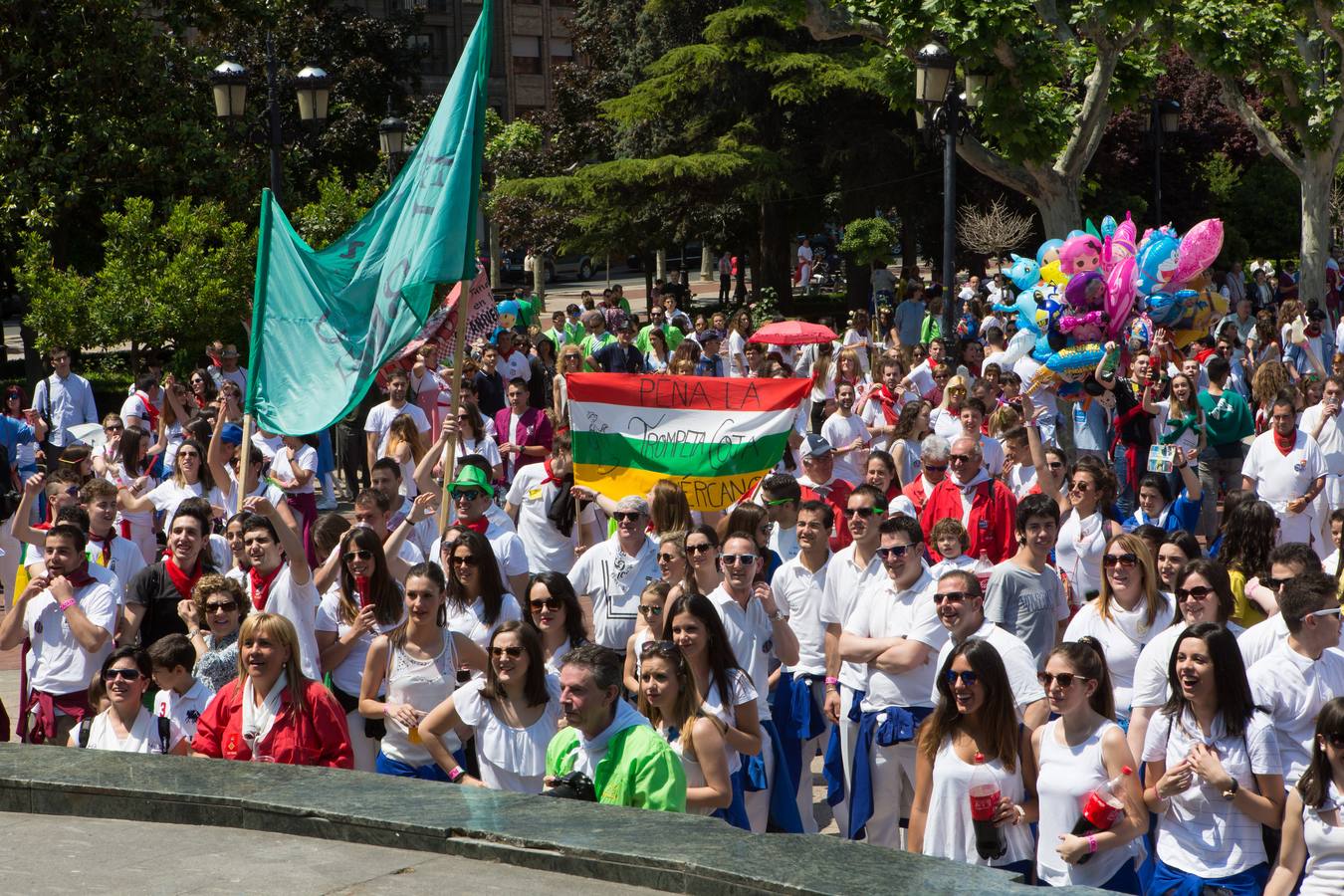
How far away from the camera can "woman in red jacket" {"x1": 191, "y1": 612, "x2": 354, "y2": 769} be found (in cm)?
664

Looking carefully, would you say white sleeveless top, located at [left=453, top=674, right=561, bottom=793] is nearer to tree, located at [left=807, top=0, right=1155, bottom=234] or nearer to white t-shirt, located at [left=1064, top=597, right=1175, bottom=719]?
white t-shirt, located at [left=1064, top=597, right=1175, bottom=719]

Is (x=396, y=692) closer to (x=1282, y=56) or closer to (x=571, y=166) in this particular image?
(x=1282, y=56)

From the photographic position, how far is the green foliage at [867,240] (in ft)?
112

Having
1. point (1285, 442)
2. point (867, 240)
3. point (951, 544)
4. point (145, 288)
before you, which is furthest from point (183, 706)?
point (867, 240)

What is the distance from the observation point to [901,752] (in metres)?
7.36

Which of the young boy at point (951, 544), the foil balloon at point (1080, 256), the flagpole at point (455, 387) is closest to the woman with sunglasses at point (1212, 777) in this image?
the young boy at point (951, 544)

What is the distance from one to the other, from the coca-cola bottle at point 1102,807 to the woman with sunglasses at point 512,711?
1922mm

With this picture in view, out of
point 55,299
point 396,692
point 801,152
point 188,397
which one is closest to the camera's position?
point 396,692

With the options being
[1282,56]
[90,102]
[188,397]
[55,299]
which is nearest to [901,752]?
[188,397]

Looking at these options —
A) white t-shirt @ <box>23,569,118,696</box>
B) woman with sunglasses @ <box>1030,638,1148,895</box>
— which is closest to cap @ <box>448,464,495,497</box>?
white t-shirt @ <box>23,569,118,696</box>

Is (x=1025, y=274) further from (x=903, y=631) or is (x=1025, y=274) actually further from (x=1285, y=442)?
(x=903, y=631)

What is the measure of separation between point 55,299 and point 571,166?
25.9 metres

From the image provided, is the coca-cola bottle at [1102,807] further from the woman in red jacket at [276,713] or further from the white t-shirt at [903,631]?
the woman in red jacket at [276,713]

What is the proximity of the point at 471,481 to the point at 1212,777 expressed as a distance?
4565mm
